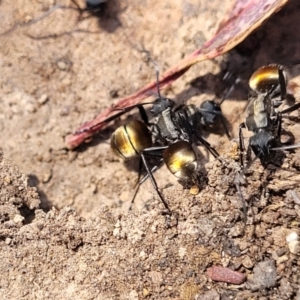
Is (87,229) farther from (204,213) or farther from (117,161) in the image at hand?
(117,161)

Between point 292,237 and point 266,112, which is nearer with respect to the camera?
point 292,237

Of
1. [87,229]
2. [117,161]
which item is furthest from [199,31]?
[87,229]

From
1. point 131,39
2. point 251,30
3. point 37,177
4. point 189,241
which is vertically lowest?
point 189,241

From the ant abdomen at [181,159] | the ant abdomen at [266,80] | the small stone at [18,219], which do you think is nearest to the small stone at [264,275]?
the ant abdomen at [181,159]

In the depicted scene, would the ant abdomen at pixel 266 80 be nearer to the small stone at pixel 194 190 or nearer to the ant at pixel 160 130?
the ant at pixel 160 130

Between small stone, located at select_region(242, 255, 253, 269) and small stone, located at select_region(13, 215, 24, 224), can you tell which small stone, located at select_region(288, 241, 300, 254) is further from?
small stone, located at select_region(13, 215, 24, 224)

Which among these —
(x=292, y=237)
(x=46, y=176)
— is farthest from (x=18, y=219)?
(x=292, y=237)

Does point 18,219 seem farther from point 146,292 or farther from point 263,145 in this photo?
point 263,145

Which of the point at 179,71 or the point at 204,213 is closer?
the point at 204,213
